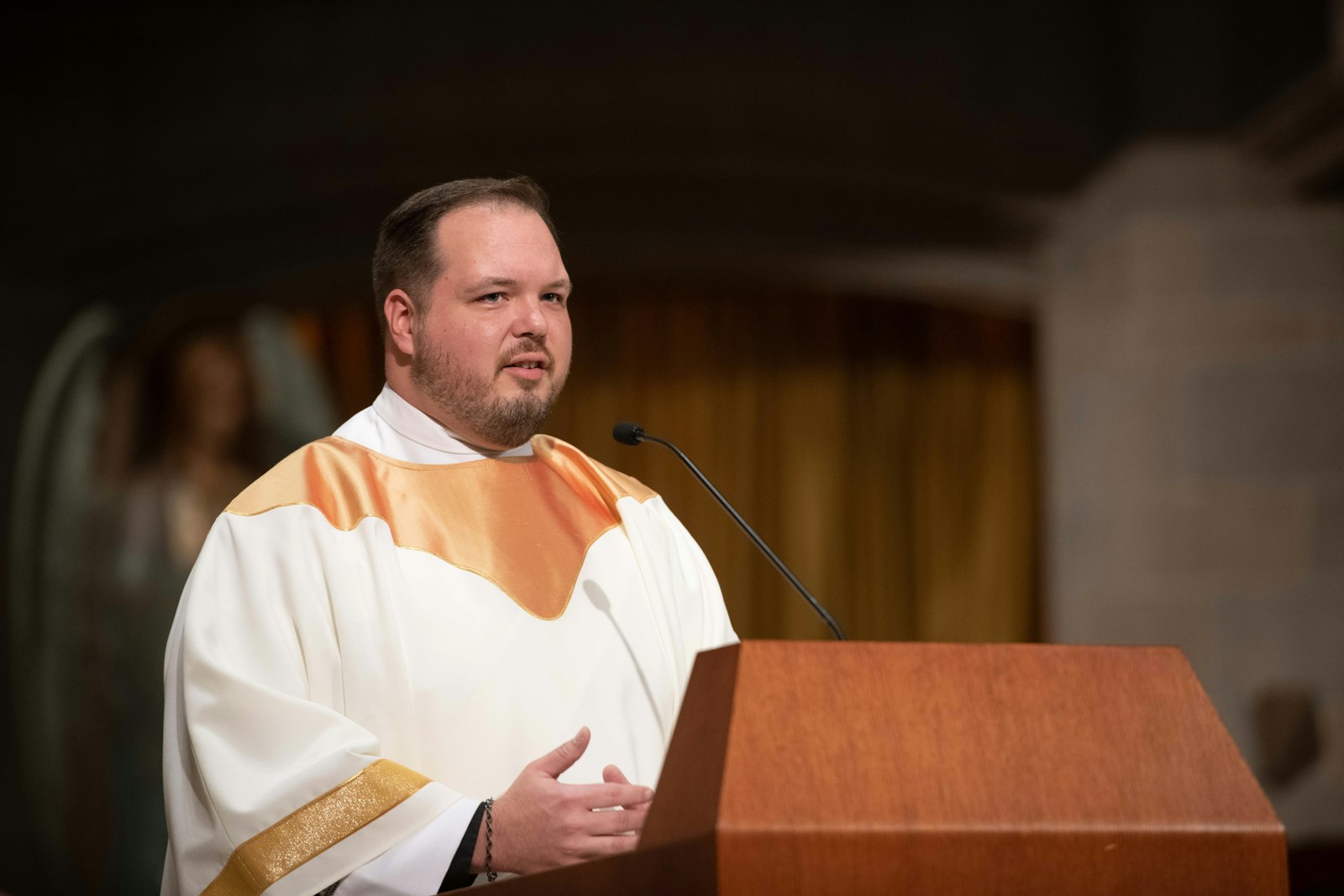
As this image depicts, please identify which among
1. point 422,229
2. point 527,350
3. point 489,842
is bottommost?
point 489,842

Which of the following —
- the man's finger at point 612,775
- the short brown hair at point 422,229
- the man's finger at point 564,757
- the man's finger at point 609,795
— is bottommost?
the man's finger at point 612,775

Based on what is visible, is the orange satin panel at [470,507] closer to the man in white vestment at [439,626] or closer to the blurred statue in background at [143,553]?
the man in white vestment at [439,626]

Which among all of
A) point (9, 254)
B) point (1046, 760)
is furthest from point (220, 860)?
point (9, 254)

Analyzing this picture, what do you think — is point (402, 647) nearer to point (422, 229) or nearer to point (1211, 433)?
point (422, 229)

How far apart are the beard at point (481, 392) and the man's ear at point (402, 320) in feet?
0.08

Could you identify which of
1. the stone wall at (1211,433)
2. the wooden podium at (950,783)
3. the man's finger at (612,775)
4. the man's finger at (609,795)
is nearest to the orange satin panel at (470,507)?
the man's finger at (612,775)

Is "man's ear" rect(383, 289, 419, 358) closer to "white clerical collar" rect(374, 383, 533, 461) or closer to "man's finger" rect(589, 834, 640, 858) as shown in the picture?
"white clerical collar" rect(374, 383, 533, 461)

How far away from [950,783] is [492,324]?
51.1 inches

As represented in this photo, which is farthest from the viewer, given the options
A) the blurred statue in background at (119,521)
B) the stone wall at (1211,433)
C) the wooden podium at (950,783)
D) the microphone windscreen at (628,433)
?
the blurred statue in background at (119,521)

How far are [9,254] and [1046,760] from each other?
550cm

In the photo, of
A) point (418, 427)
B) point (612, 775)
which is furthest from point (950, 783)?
point (418, 427)

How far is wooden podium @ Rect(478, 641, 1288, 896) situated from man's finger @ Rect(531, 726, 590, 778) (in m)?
0.44

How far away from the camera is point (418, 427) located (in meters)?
2.46

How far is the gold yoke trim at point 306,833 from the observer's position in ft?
6.21
